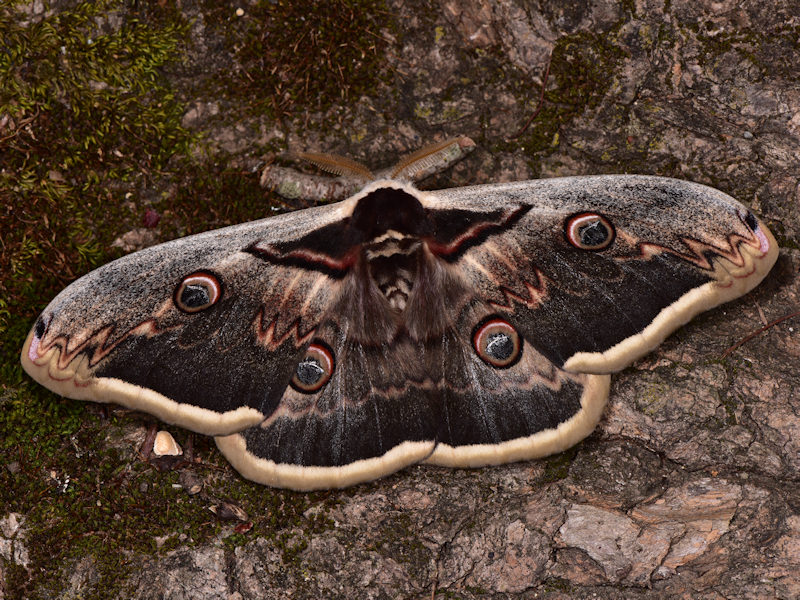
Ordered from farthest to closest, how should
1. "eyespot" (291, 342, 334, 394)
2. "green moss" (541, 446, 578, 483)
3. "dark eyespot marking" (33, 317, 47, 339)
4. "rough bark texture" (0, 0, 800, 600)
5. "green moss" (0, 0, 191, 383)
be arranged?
"green moss" (0, 0, 191, 383)
"green moss" (541, 446, 578, 483)
"rough bark texture" (0, 0, 800, 600)
"eyespot" (291, 342, 334, 394)
"dark eyespot marking" (33, 317, 47, 339)

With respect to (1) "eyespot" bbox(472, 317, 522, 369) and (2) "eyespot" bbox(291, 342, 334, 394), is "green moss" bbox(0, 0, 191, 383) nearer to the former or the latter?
(2) "eyespot" bbox(291, 342, 334, 394)

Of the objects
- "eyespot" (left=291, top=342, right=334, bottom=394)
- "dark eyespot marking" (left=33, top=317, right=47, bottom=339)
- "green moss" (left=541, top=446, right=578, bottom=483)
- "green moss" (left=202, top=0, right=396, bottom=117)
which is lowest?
"green moss" (left=541, top=446, right=578, bottom=483)

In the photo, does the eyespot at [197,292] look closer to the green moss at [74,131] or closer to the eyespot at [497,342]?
the green moss at [74,131]

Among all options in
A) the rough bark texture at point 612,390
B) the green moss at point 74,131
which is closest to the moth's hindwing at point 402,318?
the rough bark texture at point 612,390

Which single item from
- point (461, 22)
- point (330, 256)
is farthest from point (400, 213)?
point (461, 22)

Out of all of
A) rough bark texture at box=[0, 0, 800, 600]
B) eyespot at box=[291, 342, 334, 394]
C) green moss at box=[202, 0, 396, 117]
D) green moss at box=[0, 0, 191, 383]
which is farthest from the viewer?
green moss at box=[202, 0, 396, 117]

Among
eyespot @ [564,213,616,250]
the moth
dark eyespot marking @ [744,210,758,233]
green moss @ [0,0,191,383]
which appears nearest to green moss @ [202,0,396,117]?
green moss @ [0,0,191,383]
